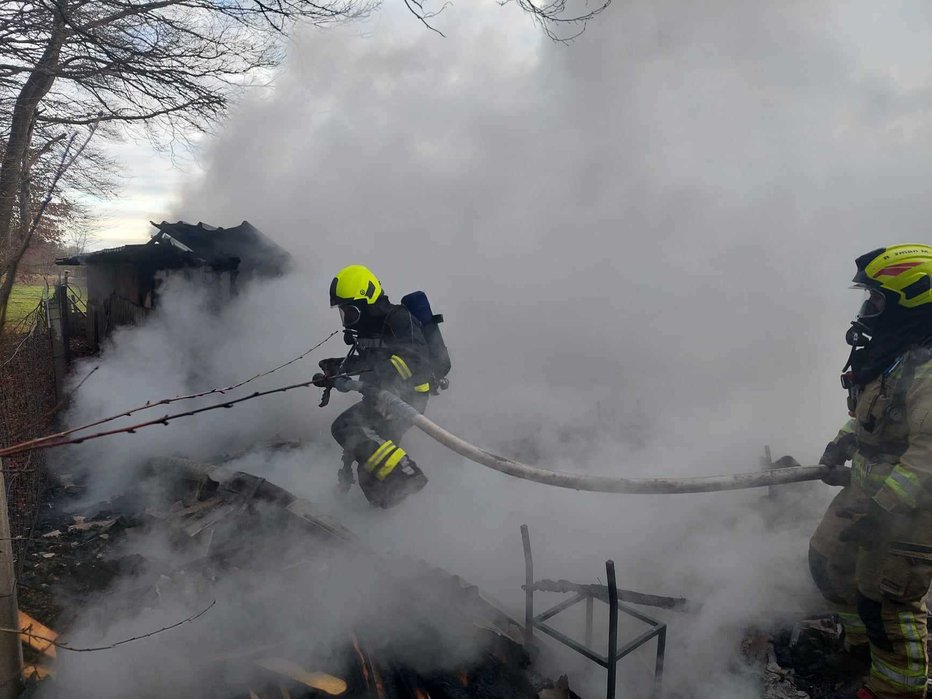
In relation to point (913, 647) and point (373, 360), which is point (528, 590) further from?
point (373, 360)

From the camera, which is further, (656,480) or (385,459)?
(385,459)

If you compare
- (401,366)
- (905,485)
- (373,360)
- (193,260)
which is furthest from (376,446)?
(193,260)

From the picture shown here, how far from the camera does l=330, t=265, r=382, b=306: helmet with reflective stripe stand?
4.21 metres

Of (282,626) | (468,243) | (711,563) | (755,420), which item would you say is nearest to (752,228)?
(755,420)

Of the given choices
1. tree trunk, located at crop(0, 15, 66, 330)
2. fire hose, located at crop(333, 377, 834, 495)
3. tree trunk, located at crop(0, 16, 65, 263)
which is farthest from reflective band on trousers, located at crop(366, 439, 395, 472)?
tree trunk, located at crop(0, 16, 65, 263)

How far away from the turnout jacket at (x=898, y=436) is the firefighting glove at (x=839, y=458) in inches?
2.9

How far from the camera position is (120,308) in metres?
9.97

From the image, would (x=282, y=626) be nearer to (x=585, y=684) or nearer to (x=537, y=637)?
(x=537, y=637)

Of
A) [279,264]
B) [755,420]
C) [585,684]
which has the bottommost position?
[585,684]

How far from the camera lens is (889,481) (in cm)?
258

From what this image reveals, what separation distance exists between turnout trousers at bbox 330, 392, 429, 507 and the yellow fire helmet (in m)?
2.58

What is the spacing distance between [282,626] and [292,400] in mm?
4303

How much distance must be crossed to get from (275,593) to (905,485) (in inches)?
126

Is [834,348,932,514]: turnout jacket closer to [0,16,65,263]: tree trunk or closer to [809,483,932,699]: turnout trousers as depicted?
[809,483,932,699]: turnout trousers
